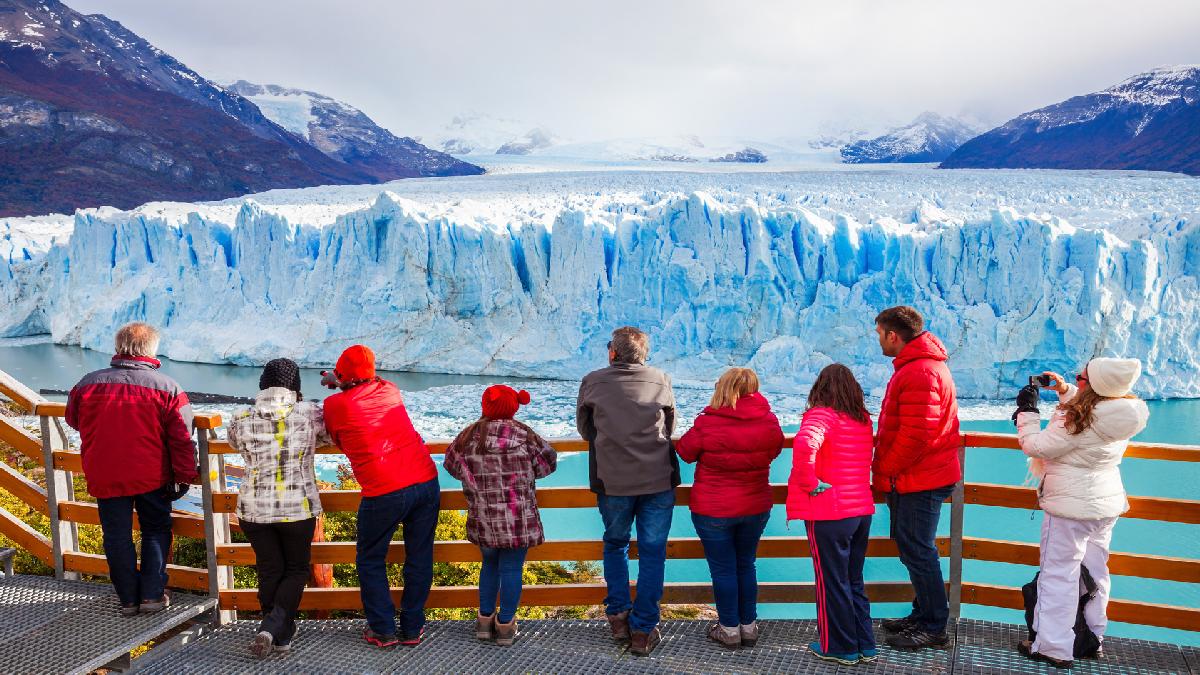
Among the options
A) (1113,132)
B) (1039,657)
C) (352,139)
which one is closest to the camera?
(1039,657)

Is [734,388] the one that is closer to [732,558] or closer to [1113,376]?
[732,558]

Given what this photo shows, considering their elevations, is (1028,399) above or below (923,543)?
above

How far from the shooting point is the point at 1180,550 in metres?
6.76

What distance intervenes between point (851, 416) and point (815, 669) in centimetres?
69

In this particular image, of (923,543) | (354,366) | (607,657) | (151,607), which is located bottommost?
(607,657)

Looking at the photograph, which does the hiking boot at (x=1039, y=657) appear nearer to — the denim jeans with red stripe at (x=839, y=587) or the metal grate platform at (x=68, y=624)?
the denim jeans with red stripe at (x=839, y=587)

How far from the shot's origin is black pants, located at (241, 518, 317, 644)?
2.33 metres

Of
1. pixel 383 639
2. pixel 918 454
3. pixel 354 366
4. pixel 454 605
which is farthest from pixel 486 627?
pixel 918 454

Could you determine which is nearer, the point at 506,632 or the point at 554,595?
the point at 506,632

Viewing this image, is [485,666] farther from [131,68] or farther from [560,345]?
[131,68]

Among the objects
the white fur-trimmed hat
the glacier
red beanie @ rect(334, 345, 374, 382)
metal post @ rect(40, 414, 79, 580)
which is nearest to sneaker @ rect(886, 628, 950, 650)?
the white fur-trimmed hat

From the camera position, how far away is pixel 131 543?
2471mm

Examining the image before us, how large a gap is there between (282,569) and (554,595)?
0.81m

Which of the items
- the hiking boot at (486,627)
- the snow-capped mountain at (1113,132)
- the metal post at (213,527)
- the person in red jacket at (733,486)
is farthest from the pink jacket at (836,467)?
the snow-capped mountain at (1113,132)
